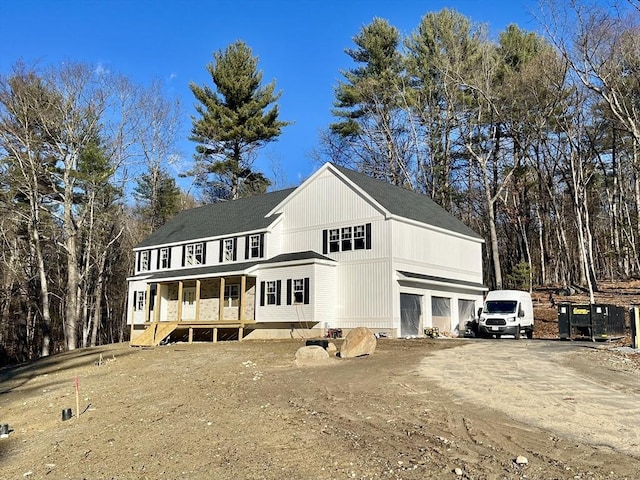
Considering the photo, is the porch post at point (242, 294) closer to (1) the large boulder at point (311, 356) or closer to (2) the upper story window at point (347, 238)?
(2) the upper story window at point (347, 238)

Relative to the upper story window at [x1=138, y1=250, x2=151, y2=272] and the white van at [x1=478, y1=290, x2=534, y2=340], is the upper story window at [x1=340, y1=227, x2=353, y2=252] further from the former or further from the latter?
the upper story window at [x1=138, y1=250, x2=151, y2=272]

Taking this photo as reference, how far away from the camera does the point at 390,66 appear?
43.2 meters

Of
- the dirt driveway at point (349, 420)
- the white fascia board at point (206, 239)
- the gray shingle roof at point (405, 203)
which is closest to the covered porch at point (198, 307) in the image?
the white fascia board at point (206, 239)

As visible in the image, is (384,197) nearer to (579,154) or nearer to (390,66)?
(579,154)

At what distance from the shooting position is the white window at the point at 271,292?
28.5 meters

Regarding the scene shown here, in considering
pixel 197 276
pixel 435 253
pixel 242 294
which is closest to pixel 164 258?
pixel 197 276

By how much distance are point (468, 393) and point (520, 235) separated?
37003mm

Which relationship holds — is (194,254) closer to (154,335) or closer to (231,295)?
(231,295)

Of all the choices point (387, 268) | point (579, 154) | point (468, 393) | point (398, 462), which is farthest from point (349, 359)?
point (579, 154)

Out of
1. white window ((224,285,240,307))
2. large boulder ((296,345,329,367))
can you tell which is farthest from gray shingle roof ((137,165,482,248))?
large boulder ((296,345,329,367))

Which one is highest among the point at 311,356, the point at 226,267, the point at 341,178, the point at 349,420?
the point at 341,178

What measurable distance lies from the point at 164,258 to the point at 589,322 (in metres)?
24.9

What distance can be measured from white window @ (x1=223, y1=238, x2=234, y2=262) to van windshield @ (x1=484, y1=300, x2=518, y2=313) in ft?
46.2

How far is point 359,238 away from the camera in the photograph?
27.4 metres
